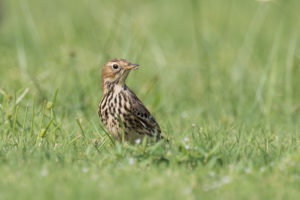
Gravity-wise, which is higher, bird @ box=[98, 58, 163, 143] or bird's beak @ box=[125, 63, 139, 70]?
bird's beak @ box=[125, 63, 139, 70]

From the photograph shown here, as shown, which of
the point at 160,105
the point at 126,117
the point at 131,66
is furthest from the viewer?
the point at 160,105

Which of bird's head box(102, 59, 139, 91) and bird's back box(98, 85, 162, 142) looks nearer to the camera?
bird's back box(98, 85, 162, 142)

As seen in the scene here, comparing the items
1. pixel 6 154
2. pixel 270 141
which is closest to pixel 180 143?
pixel 270 141

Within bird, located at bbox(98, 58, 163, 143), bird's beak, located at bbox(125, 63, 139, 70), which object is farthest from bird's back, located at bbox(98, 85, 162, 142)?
bird's beak, located at bbox(125, 63, 139, 70)

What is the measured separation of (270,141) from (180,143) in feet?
3.50

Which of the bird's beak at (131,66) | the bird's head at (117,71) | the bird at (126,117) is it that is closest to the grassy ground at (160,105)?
the bird at (126,117)

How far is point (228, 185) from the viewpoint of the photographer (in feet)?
Answer: 13.5

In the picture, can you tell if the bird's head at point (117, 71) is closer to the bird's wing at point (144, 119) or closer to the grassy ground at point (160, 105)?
the bird's wing at point (144, 119)

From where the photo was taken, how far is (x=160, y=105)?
7.82 metres

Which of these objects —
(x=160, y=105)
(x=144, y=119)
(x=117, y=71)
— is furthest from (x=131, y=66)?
(x=160, y=105)

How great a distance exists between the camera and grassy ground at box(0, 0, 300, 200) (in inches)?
164

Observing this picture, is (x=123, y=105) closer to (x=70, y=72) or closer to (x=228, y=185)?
(x=228, y=185)

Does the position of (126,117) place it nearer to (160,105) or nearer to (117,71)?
(117,71)

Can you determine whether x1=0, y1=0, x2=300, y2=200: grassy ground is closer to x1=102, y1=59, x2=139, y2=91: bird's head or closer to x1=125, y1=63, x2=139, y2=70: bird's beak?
x1=102, y1=59, x2=139, y2=91: bird's head
